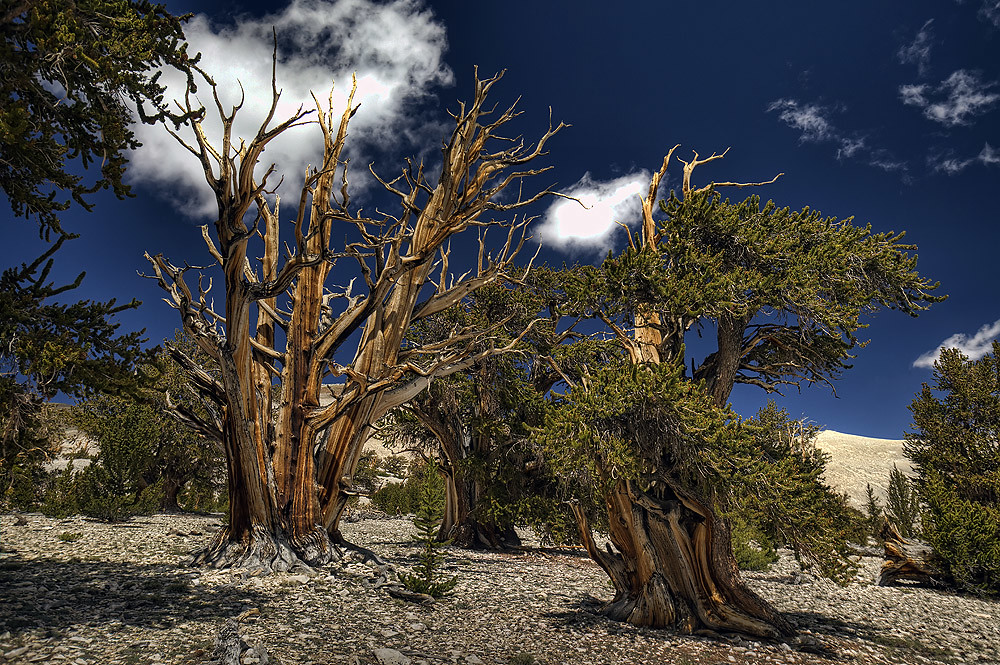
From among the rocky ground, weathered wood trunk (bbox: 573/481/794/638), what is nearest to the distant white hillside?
the rocky ground

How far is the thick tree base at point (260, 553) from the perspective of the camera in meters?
9.01

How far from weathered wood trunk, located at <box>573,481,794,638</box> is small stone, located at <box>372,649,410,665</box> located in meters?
4.00

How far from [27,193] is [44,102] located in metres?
0.93

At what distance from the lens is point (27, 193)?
5.42m

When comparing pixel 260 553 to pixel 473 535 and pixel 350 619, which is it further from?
pixel 473 535

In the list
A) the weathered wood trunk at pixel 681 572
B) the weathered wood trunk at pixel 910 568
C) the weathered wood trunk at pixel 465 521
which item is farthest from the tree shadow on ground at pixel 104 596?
the weathered wood trunk at pixel 910 568

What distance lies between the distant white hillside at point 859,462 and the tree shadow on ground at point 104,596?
55.3 m

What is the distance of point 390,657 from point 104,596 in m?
4.06

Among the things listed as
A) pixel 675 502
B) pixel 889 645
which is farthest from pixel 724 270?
pixel 889 645

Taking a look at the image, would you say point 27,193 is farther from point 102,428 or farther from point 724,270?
point 102,428

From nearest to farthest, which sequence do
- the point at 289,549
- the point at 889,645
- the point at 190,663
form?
the point at 190,663 < the point at 889,645 < the point at 289,549

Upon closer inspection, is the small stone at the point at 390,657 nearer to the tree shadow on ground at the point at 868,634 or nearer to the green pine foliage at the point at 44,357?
the green pine foliage at the point at 44,357

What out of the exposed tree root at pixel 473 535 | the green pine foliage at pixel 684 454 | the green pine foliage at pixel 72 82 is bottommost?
the exposed tree root at pixel 473 535

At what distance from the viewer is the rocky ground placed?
498 cm
